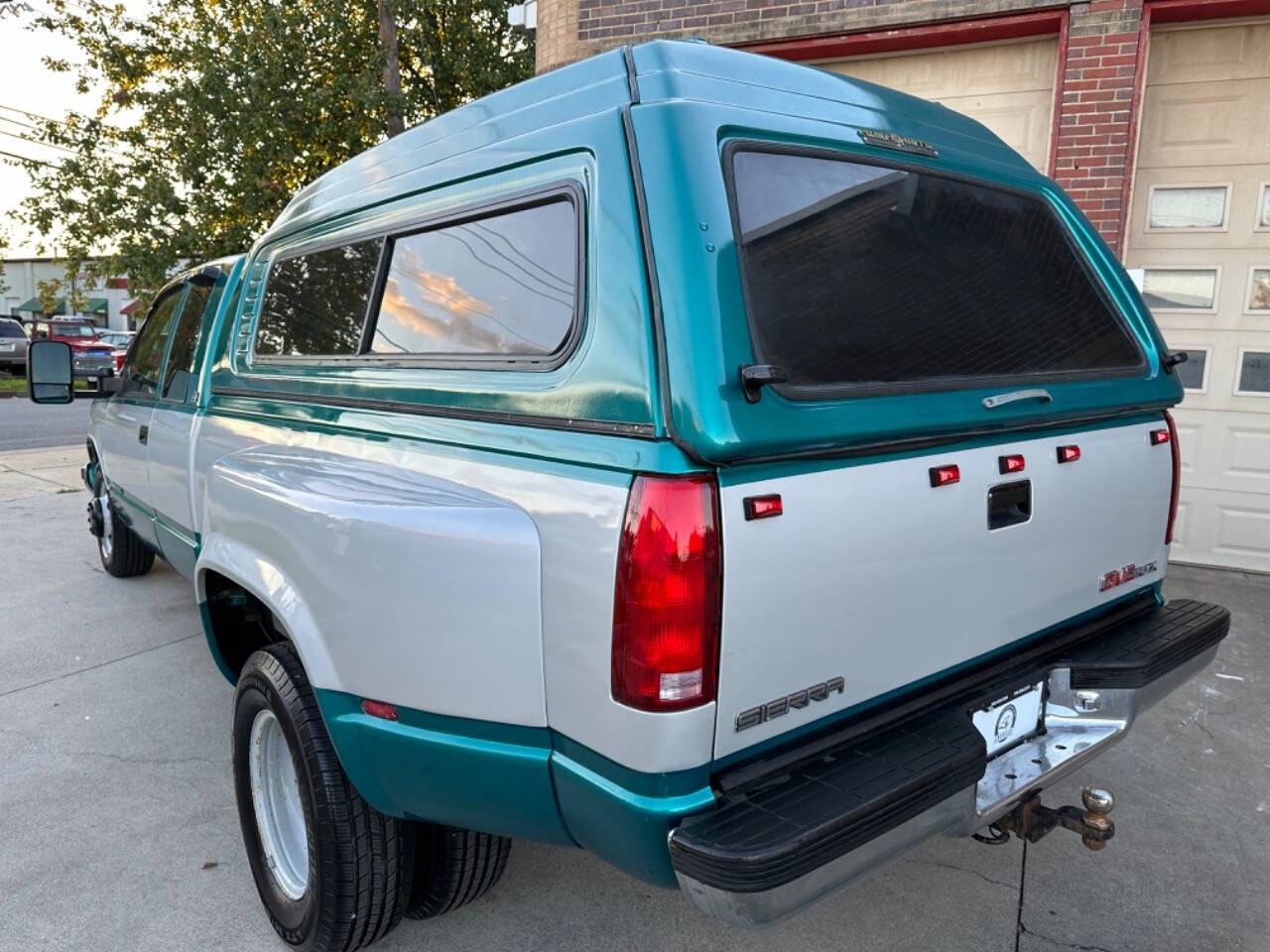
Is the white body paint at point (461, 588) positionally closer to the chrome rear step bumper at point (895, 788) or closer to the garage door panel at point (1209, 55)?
the chrome rear step bumper at point (895, 788)

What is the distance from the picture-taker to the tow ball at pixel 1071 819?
7.10ft

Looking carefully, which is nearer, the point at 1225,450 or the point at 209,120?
the point at 1225,450

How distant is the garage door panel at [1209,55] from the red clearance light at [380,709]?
5.98 metres

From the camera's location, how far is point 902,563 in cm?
193

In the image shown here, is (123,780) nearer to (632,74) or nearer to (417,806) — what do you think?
(417,806)

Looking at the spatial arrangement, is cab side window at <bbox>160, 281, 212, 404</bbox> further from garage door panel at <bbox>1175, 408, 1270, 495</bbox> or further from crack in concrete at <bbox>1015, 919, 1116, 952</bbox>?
garage door panel at <bbox>1175, 408, 1270, 495</bbox>

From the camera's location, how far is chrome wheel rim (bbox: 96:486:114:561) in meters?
5.73

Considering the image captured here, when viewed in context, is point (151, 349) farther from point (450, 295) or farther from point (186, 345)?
point (450, 295)

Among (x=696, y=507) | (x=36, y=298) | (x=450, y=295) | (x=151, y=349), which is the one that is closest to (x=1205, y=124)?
(x=450, y=295)

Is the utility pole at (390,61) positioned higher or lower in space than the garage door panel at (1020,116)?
higher

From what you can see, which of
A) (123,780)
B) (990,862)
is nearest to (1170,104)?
(990,862)

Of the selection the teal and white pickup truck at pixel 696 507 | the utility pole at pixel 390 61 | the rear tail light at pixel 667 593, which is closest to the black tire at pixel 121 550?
the teal and white pickup truck at pixel 696 507

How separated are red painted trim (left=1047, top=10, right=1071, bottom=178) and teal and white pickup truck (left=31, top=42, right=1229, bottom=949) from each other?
334cm

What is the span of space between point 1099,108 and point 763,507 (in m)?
5.12
